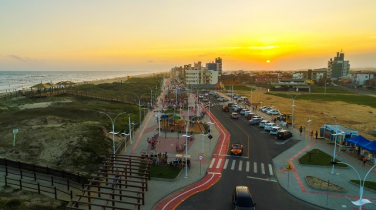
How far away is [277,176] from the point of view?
2139 cm

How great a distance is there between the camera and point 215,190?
18.8 metres

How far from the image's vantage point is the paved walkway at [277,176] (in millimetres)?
17375

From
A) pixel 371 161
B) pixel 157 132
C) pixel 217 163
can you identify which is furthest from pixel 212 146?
pixel 371 161

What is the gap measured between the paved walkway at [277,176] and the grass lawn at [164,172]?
47 centimetres

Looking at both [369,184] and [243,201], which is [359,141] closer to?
[369,184]

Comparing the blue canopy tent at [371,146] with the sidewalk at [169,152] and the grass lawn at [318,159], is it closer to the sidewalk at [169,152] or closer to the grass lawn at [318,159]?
the grass lawn at [318,159]

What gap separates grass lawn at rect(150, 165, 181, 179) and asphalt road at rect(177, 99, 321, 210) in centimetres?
381

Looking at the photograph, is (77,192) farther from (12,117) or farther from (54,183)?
(12,117)

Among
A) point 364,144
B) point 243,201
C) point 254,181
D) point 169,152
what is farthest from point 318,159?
point 169,152

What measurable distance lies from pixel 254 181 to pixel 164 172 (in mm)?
7806

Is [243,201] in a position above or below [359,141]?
below

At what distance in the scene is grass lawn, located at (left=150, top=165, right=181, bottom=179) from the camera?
21203 millimetres

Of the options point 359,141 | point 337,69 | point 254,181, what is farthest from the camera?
point 337,69

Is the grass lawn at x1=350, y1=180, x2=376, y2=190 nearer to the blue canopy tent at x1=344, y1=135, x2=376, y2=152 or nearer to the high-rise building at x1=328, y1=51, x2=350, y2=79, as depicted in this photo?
the blue canopy tent at x1=344, y1=135, x2=376, y2=152
